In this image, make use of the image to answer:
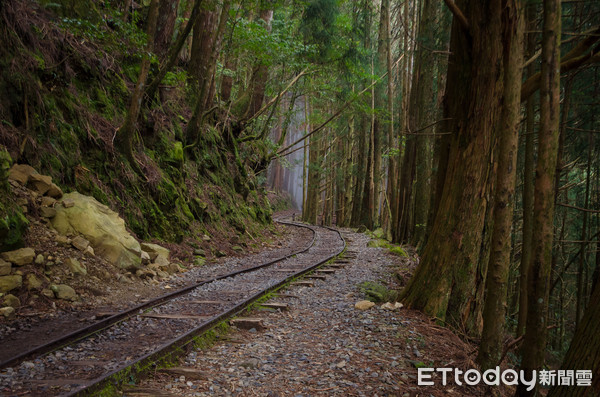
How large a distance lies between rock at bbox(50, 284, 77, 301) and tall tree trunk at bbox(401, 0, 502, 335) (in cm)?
475

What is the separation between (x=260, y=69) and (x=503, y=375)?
50.7 feet

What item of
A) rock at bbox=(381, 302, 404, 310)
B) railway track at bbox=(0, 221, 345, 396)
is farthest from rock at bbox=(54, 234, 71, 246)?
rock at bbox=(381, 302, 404, 310)

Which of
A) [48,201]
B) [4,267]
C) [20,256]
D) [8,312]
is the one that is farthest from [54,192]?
[8,312]

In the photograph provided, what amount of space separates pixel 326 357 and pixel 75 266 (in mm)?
4121

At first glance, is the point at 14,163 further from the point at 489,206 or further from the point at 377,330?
the point at 489,206

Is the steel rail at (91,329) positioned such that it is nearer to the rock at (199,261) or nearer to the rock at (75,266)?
the rock at (75,266)

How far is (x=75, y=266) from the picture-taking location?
19.2 feet

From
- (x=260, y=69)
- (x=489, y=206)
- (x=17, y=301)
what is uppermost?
(x=260, y=69)

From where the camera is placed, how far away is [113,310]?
508cm

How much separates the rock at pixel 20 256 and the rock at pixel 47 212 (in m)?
0.99

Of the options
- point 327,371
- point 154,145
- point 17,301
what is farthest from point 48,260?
point 154,145

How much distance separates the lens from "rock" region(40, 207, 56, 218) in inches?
241

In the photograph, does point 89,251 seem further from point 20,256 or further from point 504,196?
point 504,196

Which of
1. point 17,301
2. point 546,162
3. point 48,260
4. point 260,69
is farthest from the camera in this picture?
point 260,69
